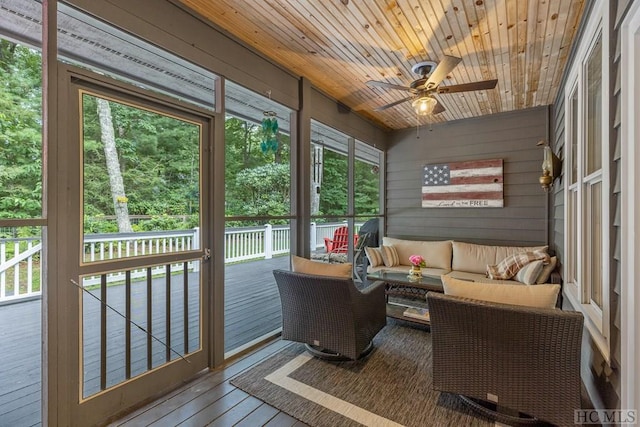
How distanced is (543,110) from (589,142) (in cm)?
262

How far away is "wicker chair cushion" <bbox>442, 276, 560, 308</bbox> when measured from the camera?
1771 millimetres

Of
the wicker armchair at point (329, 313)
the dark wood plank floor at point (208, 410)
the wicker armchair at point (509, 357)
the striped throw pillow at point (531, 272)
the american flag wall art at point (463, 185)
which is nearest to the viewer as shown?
the wicker armchair at point (509, 357)

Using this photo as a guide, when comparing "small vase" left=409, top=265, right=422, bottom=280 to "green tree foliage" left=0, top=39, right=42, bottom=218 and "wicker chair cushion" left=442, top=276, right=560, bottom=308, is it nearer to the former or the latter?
"wicker chair cushion" left=442, top=276, right=560, bottom=308

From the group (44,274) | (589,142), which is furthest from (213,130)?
(589,142)

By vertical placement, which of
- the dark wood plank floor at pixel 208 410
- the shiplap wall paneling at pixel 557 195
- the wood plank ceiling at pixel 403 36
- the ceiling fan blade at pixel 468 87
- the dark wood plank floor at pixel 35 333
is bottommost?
the dark wood plank floor at pixel 208 410

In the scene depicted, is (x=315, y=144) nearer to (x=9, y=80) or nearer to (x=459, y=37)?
(x=459, y=37)

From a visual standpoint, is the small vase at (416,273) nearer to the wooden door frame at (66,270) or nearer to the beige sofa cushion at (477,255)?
the beige sofa cushion at (477,255)

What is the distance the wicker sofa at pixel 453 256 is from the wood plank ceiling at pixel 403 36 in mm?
2208

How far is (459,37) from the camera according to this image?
8.79ft

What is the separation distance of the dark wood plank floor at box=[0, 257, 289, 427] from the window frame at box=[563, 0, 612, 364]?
2.33 meters

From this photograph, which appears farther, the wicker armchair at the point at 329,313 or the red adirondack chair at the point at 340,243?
the red adirondack chair at the point at 340,243

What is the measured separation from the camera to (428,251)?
489 cm

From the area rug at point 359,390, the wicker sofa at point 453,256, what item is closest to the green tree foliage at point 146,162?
the area rug at point 359,390

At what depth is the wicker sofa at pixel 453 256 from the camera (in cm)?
439
